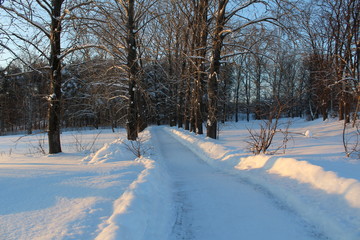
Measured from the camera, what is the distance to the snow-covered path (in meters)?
3.09

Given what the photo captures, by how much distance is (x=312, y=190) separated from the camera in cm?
417

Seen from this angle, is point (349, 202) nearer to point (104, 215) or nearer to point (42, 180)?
point (104, 215)

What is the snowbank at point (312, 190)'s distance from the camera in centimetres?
315

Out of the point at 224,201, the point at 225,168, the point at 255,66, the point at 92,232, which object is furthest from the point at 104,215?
the point at 255,66

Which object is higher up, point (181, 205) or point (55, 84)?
point (55, 84)

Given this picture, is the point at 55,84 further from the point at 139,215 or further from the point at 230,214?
the point at 230,214

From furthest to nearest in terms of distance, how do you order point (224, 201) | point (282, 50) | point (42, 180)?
point (282, 50) → point (42, 180) → point (224, 201)

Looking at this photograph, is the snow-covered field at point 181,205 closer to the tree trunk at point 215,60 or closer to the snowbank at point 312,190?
the snowbank at point 312,190

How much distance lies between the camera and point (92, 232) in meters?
2.62

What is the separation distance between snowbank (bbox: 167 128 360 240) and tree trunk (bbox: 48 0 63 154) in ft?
22.5

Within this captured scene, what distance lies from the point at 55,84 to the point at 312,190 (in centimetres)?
896

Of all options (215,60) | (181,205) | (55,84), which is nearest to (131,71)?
(55,84)

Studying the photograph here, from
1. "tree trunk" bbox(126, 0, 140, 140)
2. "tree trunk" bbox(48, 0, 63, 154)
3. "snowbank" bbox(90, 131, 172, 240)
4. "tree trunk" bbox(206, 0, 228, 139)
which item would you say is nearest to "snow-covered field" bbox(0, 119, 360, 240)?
"snowbank" bbox(90, 131, 172, 240)

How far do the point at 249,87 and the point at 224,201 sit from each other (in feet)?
169
